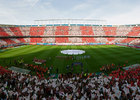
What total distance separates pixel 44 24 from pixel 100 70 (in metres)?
69.7

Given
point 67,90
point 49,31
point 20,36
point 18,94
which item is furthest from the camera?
point 49,31

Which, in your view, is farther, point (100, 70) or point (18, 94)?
point (100, 70)

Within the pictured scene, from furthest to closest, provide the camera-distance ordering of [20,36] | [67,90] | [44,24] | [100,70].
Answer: [44,24]
[20,36]
[100,70]
[67,90]

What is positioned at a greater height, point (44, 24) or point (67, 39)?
point (44, 24)

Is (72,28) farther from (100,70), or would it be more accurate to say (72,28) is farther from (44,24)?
(100,70)

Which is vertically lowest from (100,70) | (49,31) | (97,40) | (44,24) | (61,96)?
(100,70)

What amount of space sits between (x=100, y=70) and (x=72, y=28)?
193 ft

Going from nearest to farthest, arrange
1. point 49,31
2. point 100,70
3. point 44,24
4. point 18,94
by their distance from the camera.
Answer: point 18,94 < point 100,70 < point 49,31 < point 44,24

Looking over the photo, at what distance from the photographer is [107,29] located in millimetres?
72375

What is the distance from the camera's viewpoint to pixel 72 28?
72.4 m

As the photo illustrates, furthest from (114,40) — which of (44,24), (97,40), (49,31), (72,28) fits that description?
(44,24)

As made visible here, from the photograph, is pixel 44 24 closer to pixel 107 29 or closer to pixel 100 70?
pixel 107 29

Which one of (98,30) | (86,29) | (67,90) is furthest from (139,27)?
(67,90)

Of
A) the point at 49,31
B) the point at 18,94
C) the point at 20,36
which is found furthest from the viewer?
the point at 49,31
